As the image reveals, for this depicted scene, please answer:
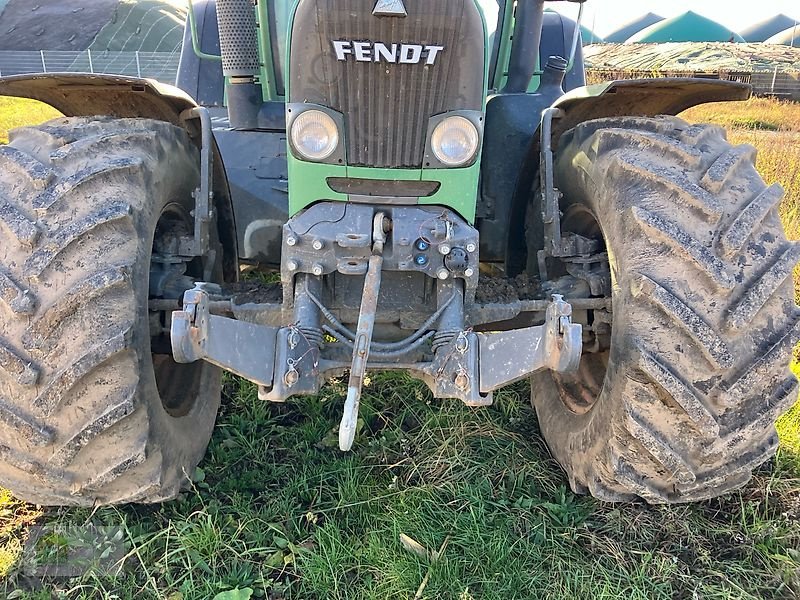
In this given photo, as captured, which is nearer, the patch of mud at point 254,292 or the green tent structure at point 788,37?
the patch of mud at point 254,292

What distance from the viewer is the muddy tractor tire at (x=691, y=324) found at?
2373 millimetres

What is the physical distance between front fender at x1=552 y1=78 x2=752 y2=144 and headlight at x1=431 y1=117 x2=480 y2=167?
2.12ft

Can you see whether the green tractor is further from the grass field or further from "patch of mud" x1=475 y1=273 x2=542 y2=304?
the grass field

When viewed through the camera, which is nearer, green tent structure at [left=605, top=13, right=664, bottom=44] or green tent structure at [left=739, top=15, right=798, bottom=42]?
green tent structure at [left=739, top=15, right=798, bottom=42]

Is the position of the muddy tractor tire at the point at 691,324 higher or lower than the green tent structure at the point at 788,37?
higher

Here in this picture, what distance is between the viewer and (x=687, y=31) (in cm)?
3447

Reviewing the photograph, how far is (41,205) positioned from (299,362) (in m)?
1.06

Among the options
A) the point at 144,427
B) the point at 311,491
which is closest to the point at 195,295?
the point at 144,427

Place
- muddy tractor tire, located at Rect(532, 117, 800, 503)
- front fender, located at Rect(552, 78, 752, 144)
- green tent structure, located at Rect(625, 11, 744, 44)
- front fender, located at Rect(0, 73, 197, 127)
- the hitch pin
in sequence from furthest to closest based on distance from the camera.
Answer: green tent structure, located at Rect(625, 11, 744, 44), front fender, located at Rect(552, 78, 752, 144), front fender, located at Rect(0, 73, 197, 127), muddy tractor tire, located at Rect(532, 117, 800, 503), the hitch pin

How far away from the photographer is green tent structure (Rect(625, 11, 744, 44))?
112 ft

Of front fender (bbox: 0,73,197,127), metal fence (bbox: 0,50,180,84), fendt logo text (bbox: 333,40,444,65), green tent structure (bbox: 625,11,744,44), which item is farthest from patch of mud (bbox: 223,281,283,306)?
green tent structure (bbox: 625,11,744,44)

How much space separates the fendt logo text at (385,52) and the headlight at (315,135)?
0.25 meters

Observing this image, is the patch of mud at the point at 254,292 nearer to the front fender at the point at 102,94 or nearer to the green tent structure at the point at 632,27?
the front fender at the point at 102,94

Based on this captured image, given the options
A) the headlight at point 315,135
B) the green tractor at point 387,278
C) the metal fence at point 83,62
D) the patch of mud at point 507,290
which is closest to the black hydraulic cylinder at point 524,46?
the green tractor at point 387,278
